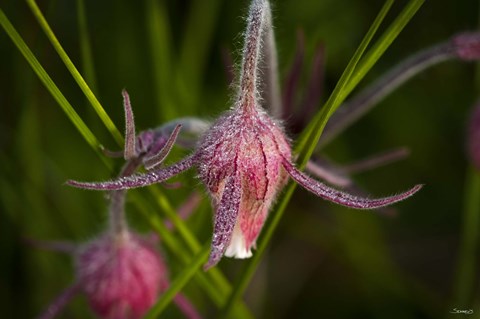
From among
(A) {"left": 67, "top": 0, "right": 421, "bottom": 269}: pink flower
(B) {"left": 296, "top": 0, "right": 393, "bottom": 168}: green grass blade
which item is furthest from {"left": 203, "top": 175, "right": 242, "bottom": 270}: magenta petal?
(B) {"left": 296, "top": 0, "right": 393, "bottom": 168}: green grass blade

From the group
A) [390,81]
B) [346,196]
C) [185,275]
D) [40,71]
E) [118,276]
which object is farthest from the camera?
[390,81]

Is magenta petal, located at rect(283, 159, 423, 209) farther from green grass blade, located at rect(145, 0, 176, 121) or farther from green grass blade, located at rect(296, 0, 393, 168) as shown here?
green grass blade, located at rect(145, 0, 176, 121)

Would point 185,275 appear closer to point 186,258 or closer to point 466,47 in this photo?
point 186,258

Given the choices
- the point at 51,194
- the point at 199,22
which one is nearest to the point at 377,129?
the point at 199,22

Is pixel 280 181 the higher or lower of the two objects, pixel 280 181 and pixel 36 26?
the lower

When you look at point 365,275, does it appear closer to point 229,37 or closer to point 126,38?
point 229,37

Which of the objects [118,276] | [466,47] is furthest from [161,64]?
[466,47]
